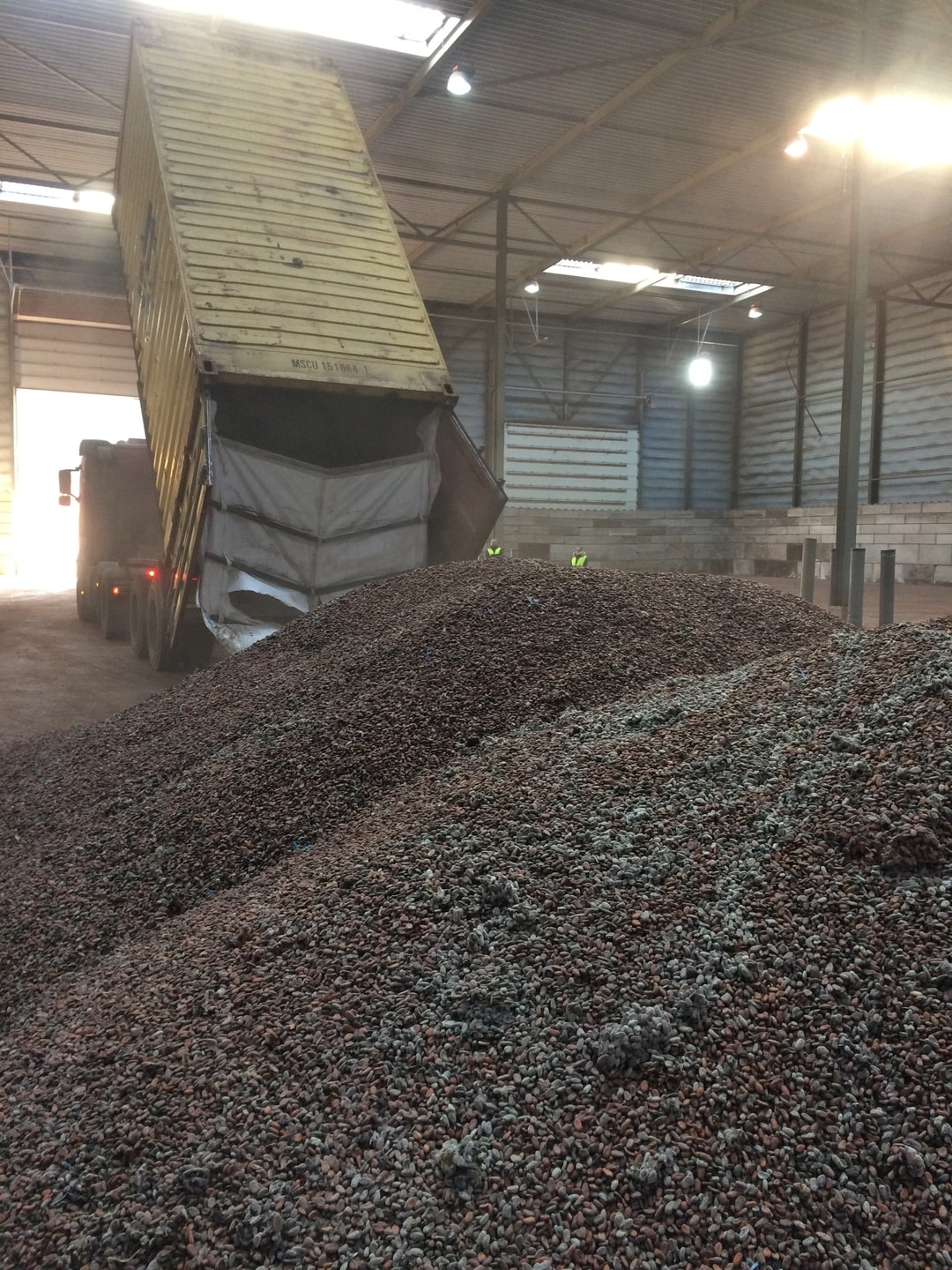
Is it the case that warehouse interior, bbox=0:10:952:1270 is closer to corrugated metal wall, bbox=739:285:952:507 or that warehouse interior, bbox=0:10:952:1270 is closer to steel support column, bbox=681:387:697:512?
corrugated metal wall, bbox=739:285:952:507

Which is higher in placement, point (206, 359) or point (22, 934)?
point (206, 359)

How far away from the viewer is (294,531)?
719cm

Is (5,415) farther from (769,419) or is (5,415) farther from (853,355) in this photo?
(769,419)

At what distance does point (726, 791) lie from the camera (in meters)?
2.61

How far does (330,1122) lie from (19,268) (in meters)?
19.2

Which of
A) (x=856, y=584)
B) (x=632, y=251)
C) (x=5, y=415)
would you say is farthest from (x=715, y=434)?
(x=856, y=584)

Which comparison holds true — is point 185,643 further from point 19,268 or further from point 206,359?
point 19,268

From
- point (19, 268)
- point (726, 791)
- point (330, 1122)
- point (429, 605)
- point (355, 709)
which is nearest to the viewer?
point (330, 1122)

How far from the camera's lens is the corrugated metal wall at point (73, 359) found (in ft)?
58.5

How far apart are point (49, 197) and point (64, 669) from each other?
402 inches

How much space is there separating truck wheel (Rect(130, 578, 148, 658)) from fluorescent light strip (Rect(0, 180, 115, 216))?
28.1ft

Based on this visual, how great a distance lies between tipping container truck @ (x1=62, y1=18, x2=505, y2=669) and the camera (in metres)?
7.00

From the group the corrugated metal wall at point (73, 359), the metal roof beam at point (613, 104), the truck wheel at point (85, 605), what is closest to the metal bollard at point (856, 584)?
the metal roof beam at point (613, 104)

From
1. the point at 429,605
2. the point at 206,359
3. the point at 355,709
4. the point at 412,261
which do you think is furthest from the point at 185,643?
the point at 412,261
